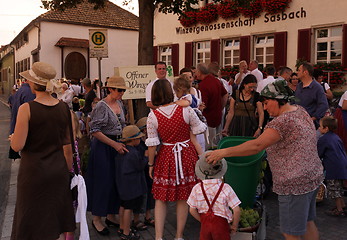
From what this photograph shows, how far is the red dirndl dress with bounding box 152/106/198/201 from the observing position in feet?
14.4

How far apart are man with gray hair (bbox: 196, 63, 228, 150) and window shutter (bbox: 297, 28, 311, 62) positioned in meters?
9.72

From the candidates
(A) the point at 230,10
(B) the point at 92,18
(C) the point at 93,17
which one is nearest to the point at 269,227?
(A) the point at 230,10

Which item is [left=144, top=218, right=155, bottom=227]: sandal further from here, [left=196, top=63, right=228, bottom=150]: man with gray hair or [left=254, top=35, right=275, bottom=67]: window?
[left=254, top=35, right=275, bottom=67]: window

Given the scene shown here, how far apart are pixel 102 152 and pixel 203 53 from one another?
1707cm

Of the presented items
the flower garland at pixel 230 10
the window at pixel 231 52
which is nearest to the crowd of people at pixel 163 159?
the flower garland at pixel 230 10

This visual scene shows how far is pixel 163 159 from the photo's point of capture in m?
4.45

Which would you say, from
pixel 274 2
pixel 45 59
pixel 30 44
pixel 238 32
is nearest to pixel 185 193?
pixel 274 2

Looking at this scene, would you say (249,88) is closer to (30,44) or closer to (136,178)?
(136,178)

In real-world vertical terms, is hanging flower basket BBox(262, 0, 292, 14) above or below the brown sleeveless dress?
above

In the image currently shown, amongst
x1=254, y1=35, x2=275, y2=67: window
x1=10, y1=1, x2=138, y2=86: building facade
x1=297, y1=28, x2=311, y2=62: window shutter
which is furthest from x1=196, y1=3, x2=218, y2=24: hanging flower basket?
x1=10, y1=1, x2=138, y2=86: building facade

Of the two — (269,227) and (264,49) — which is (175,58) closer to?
(264,49)

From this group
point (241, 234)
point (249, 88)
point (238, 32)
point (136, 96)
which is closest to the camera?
point (241, 234)

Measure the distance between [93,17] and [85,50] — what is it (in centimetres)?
A: 306

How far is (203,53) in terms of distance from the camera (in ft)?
70.5
